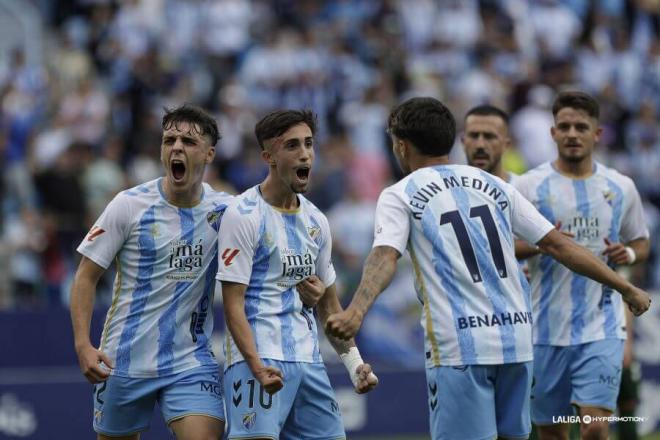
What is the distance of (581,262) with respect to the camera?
728 centimetres

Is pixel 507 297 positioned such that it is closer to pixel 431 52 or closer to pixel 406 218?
pixel 406 218

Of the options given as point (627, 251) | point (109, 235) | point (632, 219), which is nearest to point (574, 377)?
point (627, 251)

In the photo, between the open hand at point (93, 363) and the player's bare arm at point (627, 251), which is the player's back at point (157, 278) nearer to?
the open hand at point (93, 363)

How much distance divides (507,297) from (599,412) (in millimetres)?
1978

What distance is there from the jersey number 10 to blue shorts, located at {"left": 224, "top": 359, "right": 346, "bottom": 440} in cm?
117

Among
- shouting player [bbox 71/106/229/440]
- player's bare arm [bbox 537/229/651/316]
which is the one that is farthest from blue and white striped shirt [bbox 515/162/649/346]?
shouting player [bbox 71/106/229/440]

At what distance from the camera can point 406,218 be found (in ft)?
23.0

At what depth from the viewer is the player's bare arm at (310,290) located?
7.50 m

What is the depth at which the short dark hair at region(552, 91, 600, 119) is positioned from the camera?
8891 millimetres

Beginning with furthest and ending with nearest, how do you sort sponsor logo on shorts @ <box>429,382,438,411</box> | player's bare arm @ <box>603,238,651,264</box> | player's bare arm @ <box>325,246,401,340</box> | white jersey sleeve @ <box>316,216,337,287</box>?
player's bare arm @ <box>603,238,651,264</box> → white jersey sleeve @ <box>316,216,337,287</box> → sponsor logo on shorts @ <box>429,382,438,411</box> → player's bare arm @ <box>325,246,401,340</box>

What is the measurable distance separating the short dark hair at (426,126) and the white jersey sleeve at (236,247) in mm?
1004

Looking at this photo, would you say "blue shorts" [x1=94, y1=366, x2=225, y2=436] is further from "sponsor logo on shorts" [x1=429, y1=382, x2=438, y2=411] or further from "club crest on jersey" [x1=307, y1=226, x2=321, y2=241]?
"sponsor logo on shorts" [x1=429, y1=382, x2=438, y2=411]

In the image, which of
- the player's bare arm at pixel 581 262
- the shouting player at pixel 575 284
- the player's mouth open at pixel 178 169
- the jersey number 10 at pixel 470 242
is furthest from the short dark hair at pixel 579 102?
the player's mouth open at pixel 178 169

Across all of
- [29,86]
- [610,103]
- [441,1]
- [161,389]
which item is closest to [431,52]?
[441,1]
